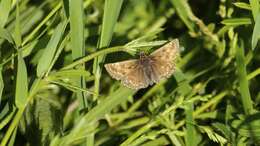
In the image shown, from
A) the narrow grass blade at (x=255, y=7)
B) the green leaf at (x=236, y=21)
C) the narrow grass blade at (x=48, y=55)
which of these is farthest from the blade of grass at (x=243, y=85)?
the narrow grass blade at (x=48, y=55)

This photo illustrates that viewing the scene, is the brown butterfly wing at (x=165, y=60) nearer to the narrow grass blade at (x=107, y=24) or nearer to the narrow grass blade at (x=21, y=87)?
the narrow grass blade at (x=107, y=24)

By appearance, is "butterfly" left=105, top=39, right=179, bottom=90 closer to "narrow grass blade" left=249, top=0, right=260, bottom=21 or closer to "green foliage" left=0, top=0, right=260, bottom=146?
"green foliage" left=0, top=0, right=260, bottom=146

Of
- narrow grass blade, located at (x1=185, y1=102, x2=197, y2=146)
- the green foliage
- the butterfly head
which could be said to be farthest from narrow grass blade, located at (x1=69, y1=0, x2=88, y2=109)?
narrow grass blade, located at (x1=185, y1=102, x2=197, y2=146)

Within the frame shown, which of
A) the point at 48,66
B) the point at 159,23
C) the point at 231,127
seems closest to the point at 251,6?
the point at 231,127

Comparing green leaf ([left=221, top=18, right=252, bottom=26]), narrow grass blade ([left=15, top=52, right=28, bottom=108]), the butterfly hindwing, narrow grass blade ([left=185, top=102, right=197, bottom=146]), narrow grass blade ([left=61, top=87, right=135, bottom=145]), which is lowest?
narrow grass blade ([left=185, top=102, right=197, bottom=146])

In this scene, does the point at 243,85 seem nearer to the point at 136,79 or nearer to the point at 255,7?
the point at 255,7

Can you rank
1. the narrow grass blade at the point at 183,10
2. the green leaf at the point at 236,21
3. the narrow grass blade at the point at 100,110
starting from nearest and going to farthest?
1. the narrow grass blade at the point at 100,110
2. the green leaf at the point at 236,21
3. the narrow grass blade at the point at 183,10

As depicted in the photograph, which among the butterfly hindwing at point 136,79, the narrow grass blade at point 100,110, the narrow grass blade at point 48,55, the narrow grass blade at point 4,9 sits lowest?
the narrow grass blade at point 100,110

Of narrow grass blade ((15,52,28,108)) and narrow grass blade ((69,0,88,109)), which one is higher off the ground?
narrow grass blade ((69,0,88,109))
